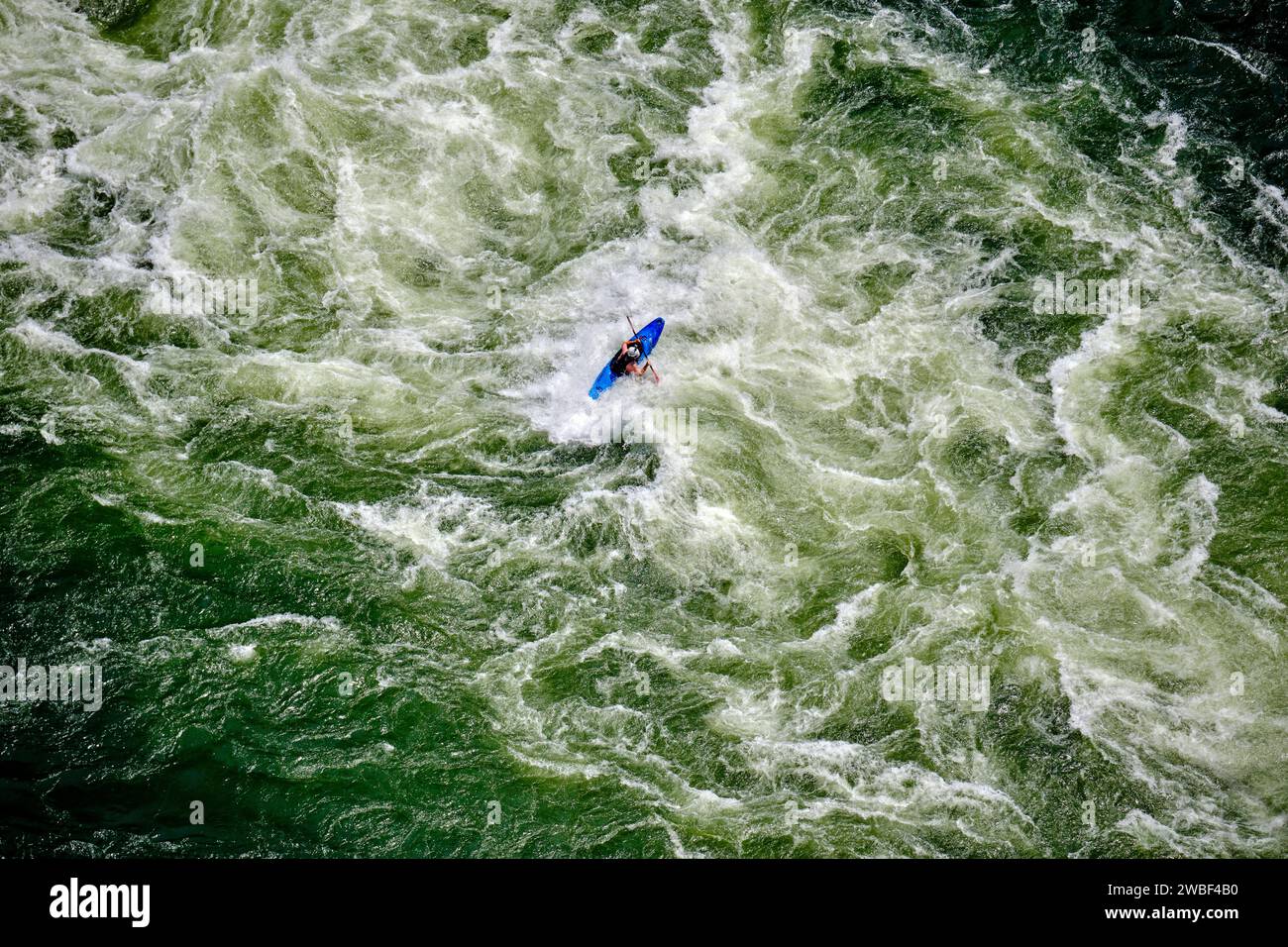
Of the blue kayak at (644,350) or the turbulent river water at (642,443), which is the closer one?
the turbulent river water at (642,443)

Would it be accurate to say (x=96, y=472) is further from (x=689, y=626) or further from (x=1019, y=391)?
(x=1019, y=391)

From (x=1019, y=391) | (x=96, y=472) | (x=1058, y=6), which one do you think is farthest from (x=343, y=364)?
(x=1058, y=6)

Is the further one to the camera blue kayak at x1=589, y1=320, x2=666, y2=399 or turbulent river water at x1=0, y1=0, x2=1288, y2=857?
blue kayak at x1=589, y1=320, x2=666, y2=399

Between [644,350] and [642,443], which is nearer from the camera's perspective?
[642,443]

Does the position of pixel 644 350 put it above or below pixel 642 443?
above
